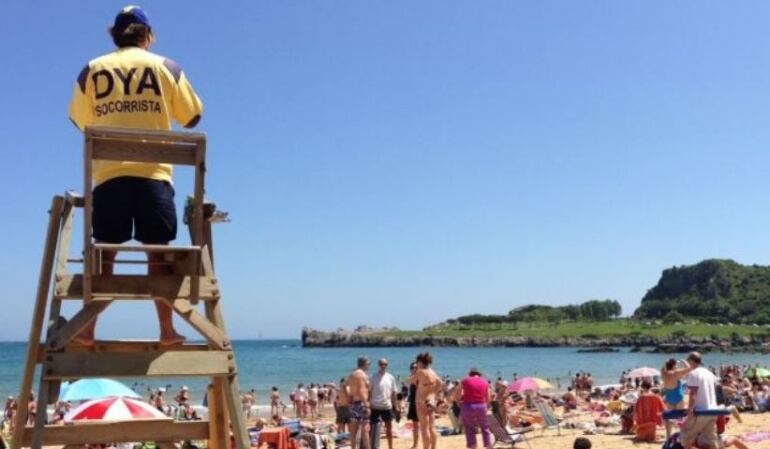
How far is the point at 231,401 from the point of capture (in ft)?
11.0

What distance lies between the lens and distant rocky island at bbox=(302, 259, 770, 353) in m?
97.6

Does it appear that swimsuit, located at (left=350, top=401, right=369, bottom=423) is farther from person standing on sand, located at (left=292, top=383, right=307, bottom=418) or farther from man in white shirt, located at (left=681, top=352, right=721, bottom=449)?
person standing on sand, located at (left=292, top=383, right=307, bottom=418)

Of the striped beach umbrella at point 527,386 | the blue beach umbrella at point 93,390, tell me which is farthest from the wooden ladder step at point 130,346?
the striped beach umbrella at point 527,386

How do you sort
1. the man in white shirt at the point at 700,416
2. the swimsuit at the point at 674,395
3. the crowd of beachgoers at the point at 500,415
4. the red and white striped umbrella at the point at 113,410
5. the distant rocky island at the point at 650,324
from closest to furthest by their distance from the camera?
the red and white striped umbrella at the point at 113,410 < the man in white shirt at the point at 700,416 < the crowd of beachgoers at the point at 500,415 < the swimsuit at the point at 674,395 < the distant rocky island at the point at 650,324

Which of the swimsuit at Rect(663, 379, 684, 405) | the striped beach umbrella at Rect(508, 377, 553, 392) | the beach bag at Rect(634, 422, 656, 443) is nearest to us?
the swimsuit at Rect(663, 379, 684, 405)

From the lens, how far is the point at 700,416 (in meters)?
8.53

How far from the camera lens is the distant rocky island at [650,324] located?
97562 millimetres

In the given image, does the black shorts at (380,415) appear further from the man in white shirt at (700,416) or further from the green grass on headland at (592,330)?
the green grass on headland at (592,330)

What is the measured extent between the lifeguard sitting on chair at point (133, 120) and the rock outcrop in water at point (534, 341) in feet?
300

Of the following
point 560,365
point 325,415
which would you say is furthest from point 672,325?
point 325,415

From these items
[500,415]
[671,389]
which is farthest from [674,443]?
[500,415]

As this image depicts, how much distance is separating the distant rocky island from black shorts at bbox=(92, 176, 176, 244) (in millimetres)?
91969

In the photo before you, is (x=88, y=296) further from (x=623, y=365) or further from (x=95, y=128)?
(x=623, y=365)

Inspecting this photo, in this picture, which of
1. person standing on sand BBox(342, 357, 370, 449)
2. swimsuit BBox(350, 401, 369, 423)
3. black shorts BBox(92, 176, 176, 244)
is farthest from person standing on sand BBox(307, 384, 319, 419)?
black shorts BBox(92, 176, 176, 244)
